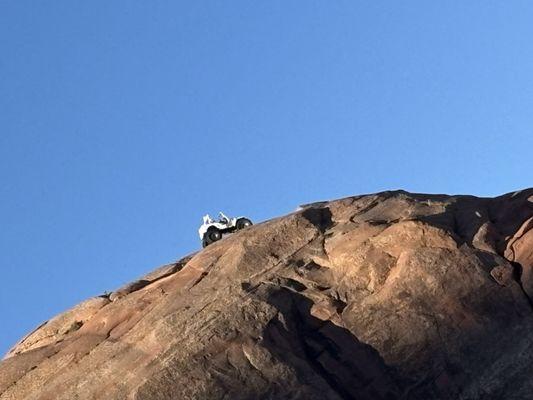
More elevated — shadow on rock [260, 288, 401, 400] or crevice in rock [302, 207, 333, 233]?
crevice in rock [302, 207, 333, 233]

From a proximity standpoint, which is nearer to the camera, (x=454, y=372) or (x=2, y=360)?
(x=454, y=372)

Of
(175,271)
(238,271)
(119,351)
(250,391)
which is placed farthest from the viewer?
(175,271)

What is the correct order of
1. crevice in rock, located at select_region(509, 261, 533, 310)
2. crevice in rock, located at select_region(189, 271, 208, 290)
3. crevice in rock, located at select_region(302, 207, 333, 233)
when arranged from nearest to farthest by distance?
crevice in rock, located at select_region(509, 261, 533, 310), crevice in rock, located at select_region(189, 271, 208, 290), crevice in rock, located at select_region(302, 207, 333, 233)

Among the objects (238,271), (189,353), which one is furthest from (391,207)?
(189,353)

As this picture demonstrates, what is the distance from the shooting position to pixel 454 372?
4116 cm

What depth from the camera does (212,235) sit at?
2387 inches

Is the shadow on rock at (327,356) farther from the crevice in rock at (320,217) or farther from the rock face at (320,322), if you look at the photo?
the crevice in rock at (320,217)

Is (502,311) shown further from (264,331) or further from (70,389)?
(70,389)

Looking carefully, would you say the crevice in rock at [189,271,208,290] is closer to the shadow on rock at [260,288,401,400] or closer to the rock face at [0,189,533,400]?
the rock face at [0,189,533,400]

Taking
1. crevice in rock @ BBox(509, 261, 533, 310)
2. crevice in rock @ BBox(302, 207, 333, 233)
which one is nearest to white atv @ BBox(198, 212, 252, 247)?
crevice in rock @ BBox(302, 207, 333, 233)

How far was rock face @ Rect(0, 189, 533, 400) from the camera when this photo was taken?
133ft

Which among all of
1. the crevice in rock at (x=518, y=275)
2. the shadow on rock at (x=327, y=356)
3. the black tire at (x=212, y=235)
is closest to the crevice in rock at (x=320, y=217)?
the shadow on rock at (x=327, y=356)

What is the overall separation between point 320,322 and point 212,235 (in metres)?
18.5

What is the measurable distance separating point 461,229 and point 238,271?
9370 mm
